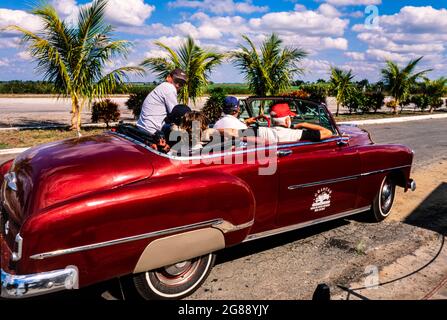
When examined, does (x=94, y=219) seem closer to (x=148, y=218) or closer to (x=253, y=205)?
(x=148, y=218)

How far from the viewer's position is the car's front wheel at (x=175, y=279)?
2859 mm

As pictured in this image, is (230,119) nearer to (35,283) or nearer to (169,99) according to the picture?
(169,99)

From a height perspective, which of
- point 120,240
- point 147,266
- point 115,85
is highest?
point 115,85

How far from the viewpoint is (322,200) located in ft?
12.8

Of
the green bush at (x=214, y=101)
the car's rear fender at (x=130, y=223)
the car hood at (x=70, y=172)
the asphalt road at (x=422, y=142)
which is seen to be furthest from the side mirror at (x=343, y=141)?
the green bush at (x=214, y=101)

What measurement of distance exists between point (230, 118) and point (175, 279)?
1827mm

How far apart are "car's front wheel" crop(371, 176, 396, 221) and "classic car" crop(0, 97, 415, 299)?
1.02 m

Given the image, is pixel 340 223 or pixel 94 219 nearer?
pixel 94 219

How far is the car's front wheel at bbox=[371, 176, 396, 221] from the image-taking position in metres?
4.72

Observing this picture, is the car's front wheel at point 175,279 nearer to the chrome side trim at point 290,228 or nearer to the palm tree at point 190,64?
the chrome side trim at point 290,228

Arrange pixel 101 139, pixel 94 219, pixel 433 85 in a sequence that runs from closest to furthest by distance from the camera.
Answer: pixel 94 219 < pixel 101 139 < pixel 433 85

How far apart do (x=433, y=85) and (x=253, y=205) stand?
2910 cm
